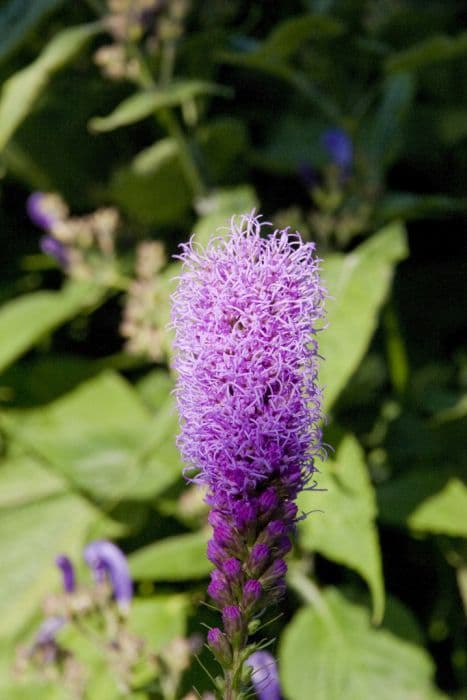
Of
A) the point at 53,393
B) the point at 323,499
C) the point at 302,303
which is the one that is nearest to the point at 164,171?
the point at 53,393

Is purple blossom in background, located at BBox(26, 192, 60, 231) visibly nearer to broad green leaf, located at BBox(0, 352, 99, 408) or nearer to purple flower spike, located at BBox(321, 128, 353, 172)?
broad green leaf, located at BBox(0, 352, 99, 408)

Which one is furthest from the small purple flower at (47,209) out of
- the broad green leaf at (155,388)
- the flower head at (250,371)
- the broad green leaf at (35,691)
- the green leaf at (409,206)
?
the flower head at (250,371)

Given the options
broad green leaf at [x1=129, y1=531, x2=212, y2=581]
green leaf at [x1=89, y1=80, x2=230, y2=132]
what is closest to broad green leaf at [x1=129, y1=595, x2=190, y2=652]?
broad green leaf at [x1=129, y1=531, x2=212, y2=581]

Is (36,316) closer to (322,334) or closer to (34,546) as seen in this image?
(34,546)

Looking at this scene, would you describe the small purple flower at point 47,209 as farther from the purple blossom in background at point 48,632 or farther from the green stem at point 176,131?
the purple blossom in background at point 48,632

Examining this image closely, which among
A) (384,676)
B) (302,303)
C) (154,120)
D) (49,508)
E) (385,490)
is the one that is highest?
(154,120)

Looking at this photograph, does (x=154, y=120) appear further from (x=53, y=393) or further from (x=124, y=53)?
(x=53, y=393)

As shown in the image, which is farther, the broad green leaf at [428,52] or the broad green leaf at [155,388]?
the broad green leaf at [155,388]
